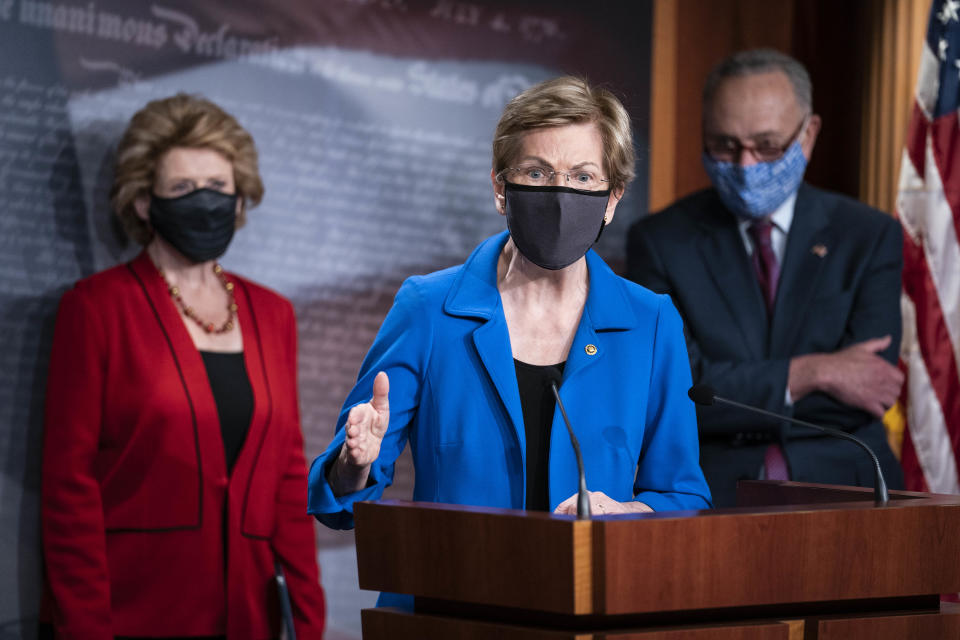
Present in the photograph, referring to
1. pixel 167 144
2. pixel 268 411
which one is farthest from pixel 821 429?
pixel 167 144

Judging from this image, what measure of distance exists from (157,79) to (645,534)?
2672 millimetres

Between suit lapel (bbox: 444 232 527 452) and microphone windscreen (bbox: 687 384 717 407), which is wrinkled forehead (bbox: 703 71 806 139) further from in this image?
microphone windscreen (bbox: 687 384 717 407)

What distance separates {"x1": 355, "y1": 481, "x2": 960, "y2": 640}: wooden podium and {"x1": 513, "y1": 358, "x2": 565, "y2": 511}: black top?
392mm

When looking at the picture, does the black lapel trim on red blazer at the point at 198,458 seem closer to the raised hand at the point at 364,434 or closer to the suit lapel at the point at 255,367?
the suit lapel at the point at 255,367

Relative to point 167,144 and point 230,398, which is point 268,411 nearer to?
point 230,398

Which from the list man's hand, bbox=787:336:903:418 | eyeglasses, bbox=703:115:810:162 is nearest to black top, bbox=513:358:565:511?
man's hand, bbox=787:336:903:418

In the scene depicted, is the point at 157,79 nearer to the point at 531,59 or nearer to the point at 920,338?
the point at 531,59

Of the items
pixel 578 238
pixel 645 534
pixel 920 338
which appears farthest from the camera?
pixel 920 338

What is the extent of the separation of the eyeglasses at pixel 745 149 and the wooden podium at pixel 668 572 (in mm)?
1739

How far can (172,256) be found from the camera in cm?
342

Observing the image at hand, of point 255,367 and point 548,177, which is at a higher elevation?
point 548,177

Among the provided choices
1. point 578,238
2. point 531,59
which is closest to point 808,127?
point 531,59

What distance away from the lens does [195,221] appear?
3314 mm

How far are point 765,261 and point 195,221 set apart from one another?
1.64 m
